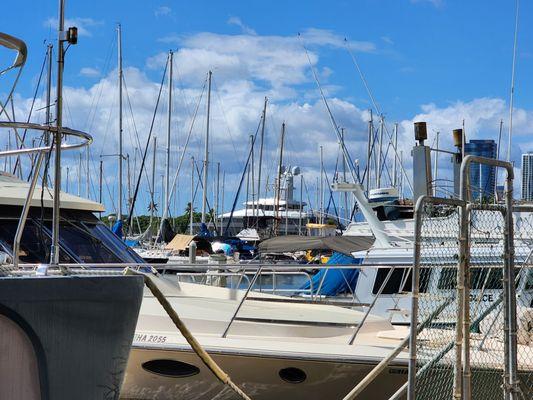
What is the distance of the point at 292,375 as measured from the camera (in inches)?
360

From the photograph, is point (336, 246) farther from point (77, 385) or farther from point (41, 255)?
point (77, 385)

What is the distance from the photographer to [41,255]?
29.5 feet

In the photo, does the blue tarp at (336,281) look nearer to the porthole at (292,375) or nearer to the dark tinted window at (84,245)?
the dark tinted window at (84,245)

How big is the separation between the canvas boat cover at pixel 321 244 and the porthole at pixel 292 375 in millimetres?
7068

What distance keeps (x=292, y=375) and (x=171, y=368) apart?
136 centimetres

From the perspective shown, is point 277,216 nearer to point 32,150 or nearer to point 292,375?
point 292,375

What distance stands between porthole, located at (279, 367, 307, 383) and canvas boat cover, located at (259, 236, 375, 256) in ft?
23.2

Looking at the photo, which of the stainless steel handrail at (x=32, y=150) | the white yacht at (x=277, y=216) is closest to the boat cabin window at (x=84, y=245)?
the stainless steel handrail at (x=32, y=150)

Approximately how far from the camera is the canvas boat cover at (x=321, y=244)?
55.6 feet

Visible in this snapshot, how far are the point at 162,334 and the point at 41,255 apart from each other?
156cm

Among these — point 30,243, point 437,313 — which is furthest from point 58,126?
point 30,243

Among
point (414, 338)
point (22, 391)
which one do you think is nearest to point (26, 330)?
point (22, 391)

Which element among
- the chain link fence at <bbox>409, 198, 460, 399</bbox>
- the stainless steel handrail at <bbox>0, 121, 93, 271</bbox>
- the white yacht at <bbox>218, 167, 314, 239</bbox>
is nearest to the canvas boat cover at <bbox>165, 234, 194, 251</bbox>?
the white yacht at <bbox>218, 167, 314, 239</bbox>

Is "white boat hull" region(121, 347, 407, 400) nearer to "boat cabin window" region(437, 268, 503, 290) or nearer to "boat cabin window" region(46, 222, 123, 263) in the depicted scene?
"boat cabin window" region(437, 268, 503, 290)
